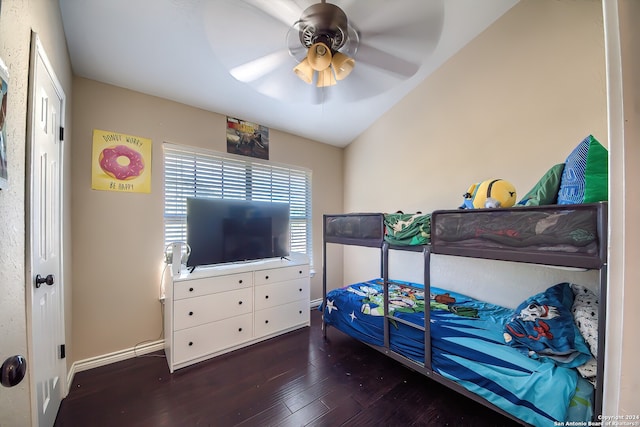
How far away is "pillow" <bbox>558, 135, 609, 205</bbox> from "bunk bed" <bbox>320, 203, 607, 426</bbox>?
0.11 meters

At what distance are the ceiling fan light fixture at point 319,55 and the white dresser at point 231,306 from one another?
6.27 ft

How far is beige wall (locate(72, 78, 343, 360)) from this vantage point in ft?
6.06

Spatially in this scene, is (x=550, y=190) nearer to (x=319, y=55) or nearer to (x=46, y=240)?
(x=319, y=55)

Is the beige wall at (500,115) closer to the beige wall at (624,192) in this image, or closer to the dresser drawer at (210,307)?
the beige wall at (624,192)

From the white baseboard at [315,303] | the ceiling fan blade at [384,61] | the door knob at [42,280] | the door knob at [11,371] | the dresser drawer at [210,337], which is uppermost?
the ceiling fan blade at [384,61]

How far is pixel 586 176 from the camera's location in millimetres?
1092

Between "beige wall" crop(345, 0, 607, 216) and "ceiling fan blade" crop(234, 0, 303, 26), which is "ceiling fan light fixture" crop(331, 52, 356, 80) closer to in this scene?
"ceiling fan blade" crop(234, 0, 303, 26)

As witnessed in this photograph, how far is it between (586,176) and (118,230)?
3296 mm

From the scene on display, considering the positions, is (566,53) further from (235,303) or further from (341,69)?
(235,303)

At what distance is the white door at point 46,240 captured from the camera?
104cm

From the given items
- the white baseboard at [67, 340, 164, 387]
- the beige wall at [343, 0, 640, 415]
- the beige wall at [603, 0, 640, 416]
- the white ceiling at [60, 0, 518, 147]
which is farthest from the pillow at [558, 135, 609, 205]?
the white baseboard at [67, 340, 164, 387]

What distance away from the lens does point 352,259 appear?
3.48m

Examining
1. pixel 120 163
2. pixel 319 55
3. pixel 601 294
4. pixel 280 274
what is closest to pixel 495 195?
pixel 601 294

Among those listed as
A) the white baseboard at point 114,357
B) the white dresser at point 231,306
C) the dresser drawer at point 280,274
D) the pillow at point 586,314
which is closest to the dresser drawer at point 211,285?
the white dresser at point 231,306
